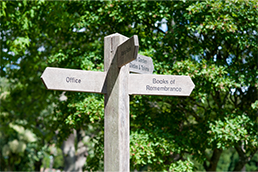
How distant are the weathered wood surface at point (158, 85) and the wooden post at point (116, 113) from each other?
0.34ft

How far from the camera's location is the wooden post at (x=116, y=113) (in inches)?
103

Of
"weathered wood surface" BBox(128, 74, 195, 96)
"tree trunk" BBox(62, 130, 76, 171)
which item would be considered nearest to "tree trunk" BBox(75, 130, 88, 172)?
"tree trunk" BBox(62, 130, 76, 171)

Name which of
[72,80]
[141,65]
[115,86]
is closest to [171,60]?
[141,65]

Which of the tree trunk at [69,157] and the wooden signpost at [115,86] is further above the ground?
the wooden signpost at [115,86]

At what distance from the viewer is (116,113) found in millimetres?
2656

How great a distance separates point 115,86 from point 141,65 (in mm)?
501

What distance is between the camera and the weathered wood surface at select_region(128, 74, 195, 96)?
282cm

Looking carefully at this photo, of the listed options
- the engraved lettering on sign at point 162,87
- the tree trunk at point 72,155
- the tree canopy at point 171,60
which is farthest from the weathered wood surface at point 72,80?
the tree trunk at point 72,155

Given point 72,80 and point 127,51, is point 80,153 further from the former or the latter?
point 127,51

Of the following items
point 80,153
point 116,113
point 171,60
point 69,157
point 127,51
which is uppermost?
point 171,60

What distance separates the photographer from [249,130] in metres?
6.48

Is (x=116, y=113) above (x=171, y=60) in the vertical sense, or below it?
below

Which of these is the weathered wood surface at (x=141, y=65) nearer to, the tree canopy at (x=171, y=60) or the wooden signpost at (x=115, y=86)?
the wooden signpost at (x=115, y=86)

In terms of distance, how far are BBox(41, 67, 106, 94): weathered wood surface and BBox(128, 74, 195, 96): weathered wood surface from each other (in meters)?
0.30
